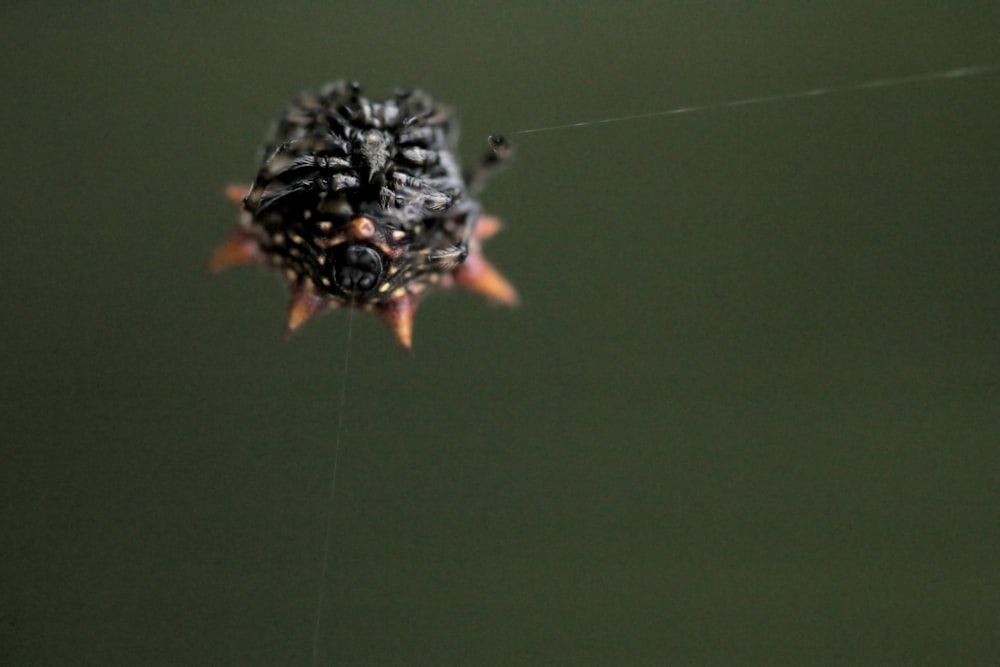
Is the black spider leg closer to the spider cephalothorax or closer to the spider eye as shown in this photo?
the spider cephalothorax

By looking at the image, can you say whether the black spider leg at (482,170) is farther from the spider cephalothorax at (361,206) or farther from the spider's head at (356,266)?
the spider's head at (356,266)

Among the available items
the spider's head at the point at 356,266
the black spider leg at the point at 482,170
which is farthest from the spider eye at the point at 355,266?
the black spider leg at the point at 482,170

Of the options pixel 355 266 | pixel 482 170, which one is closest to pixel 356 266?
pixel 355 266

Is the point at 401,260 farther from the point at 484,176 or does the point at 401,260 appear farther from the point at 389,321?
the point at 484,176

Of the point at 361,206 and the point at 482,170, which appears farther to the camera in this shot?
the point at 482,170

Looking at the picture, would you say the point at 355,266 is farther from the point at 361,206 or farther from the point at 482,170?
the point at 482,170

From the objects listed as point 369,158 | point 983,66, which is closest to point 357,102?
point 369,158

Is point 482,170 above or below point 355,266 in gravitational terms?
above
